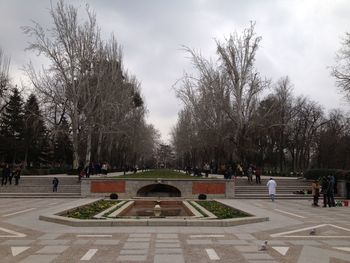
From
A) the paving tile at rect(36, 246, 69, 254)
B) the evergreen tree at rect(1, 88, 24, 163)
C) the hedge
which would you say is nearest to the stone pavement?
the paving tile at rect(36, 246, 69, 254)

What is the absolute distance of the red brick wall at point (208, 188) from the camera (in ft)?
110

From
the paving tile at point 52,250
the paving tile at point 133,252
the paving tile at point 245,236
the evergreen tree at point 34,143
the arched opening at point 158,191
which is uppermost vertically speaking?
the evergreen tree at point 34,143

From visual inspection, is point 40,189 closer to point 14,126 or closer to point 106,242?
point 106,242

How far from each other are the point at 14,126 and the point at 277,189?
42372 mm

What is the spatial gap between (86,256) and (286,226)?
8.29 m

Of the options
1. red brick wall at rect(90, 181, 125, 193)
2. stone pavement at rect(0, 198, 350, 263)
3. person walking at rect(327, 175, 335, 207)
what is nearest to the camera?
stone pavement at rect(0, 198, 350, 263)

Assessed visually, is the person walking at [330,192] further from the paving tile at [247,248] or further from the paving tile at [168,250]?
the paving tile at [168,250]

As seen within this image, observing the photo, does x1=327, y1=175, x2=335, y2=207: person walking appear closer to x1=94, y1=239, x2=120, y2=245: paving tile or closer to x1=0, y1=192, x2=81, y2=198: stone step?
x1=0, y1=192, x2=81, y2=198: stone step

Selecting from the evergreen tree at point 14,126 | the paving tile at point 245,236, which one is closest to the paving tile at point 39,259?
the paving tile at point 245,236

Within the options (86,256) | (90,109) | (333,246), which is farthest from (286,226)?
(90,109)

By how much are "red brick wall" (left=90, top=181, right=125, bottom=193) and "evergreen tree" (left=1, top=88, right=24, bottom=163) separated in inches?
1311

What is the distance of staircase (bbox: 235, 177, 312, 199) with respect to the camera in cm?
3319

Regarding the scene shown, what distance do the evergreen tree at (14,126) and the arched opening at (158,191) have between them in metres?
32.5

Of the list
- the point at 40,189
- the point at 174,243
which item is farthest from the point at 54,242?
the point at 40,189
